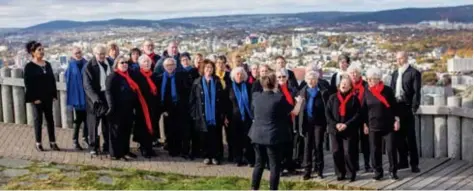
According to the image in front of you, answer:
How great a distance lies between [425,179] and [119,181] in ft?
12.0

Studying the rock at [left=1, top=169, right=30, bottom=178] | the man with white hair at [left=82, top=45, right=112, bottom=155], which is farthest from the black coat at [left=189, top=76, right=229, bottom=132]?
the rock at [left=1, top=169, right=30, bottom=178]

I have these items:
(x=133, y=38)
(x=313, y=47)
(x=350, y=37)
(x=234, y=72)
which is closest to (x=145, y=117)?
(x=234, y=72)

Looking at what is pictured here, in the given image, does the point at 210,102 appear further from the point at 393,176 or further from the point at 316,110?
the point at 393,176

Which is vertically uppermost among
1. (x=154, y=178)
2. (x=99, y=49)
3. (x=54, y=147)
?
(x=99, y=49)

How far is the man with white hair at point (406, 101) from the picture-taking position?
29.3ft

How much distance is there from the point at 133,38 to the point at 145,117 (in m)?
6.12

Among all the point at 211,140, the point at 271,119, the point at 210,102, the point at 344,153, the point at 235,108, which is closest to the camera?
the point at 271,119

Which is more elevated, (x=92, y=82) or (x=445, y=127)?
(x=92, y=82)

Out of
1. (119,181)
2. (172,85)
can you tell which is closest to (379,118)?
(172,85)

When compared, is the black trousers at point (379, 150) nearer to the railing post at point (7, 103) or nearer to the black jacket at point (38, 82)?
the black jacket at point (38, 82)

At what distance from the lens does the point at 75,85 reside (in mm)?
10148

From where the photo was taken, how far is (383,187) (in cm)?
820

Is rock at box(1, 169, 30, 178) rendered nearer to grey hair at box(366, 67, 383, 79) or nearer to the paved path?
the paved path

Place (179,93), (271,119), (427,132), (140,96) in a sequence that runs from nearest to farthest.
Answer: (271,119)
(140,96)
(179,93)
(427,132)
